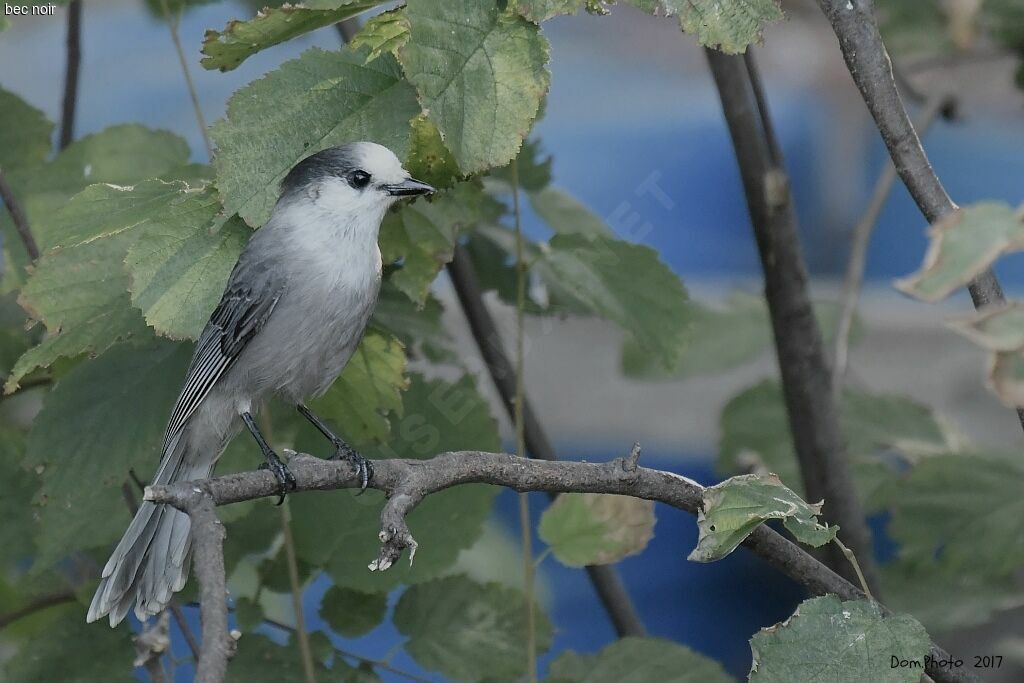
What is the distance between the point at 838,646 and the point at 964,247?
0.42 meters

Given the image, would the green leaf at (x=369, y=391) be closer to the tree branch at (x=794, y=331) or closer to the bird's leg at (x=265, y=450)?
the bird's leg at (x=265, y=450)

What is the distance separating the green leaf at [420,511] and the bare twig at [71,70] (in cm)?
88

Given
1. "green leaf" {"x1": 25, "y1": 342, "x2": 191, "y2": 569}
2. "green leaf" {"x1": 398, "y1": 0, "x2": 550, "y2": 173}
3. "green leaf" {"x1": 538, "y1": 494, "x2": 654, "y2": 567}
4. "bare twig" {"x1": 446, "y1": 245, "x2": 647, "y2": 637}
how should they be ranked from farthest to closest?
"bare twig" {"x1": 446, "y1": 245, "x2": 647, "y2": 637} < "green leaf" {"x1": 25, "y1": 342, "x2": 191, "y2": 569} < "green leaf" {"x1": 538, "y1": 494, "x2": 654, "y2": 567} < "green leaf" {"x1": 398, "y1": 0, "x2": 550, "y2": 173}

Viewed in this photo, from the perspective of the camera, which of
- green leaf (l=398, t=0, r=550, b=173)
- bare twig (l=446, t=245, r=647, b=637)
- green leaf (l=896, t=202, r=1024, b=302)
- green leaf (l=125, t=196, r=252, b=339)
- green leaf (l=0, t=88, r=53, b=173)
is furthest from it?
bare twig (l=446, t=245, r=647, b=637)

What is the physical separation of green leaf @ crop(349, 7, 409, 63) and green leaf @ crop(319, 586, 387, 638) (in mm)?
722

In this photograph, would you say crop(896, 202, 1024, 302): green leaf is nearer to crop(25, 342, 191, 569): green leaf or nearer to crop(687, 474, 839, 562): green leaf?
crop(687, 474, 839, 562): green leaf

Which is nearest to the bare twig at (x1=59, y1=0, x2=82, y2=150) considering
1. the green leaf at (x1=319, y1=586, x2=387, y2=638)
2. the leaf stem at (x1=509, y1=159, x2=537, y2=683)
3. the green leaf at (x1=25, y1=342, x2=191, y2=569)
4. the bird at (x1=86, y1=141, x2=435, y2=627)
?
the bird at (x1=86, y1=141, x2=435, y2=627)

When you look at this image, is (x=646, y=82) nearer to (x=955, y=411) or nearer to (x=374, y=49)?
(x=955, y=411)

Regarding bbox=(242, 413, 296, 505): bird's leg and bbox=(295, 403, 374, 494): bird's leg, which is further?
bbox=(295, 403, 374, 494): bird's leg

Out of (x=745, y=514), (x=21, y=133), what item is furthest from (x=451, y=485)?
(x=21, y=133)

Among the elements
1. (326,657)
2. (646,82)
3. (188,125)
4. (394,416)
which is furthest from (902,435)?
(646,82)

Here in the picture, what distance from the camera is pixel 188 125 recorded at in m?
4.06

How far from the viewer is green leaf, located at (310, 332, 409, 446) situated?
1.52 meters

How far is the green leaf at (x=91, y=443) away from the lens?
1431 millimetres
